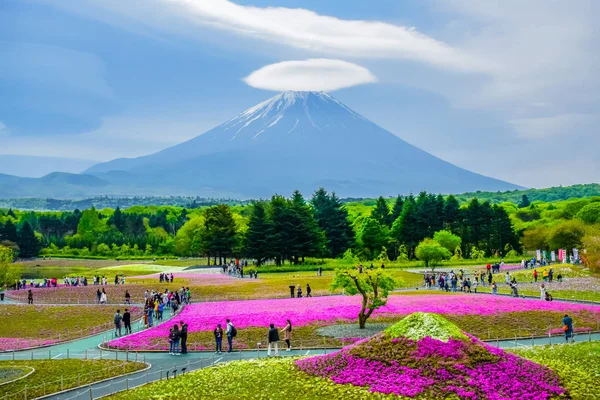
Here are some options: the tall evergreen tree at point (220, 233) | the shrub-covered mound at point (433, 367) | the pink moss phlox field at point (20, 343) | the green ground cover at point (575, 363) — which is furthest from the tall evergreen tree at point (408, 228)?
the shrub-covered mound at point (433, 367)

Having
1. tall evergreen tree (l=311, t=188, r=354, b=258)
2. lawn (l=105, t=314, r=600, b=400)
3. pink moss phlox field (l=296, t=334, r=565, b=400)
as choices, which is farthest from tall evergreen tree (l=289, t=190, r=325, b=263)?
Result: pink moss phlox field (l=296, t=334, r=565, b=400)

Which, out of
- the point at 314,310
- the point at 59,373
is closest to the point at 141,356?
the point at 59,373

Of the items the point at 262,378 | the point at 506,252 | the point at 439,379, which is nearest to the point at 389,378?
the point at 439,379

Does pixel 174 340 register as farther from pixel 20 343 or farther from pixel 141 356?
pixel 20 343

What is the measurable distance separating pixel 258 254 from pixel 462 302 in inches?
1876

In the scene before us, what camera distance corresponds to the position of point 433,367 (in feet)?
59.1

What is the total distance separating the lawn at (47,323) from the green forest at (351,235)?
1217 inches

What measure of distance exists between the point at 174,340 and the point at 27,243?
378 ft

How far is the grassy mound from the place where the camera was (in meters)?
19.2

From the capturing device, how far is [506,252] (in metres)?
100

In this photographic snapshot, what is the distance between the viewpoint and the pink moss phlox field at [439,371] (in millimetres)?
17125

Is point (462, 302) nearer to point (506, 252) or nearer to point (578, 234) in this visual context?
point (578, 234)

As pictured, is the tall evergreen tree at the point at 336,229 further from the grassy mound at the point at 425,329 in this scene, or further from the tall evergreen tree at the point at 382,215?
the grassy mound at the point at 425,329

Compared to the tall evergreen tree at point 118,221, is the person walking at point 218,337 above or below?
below
